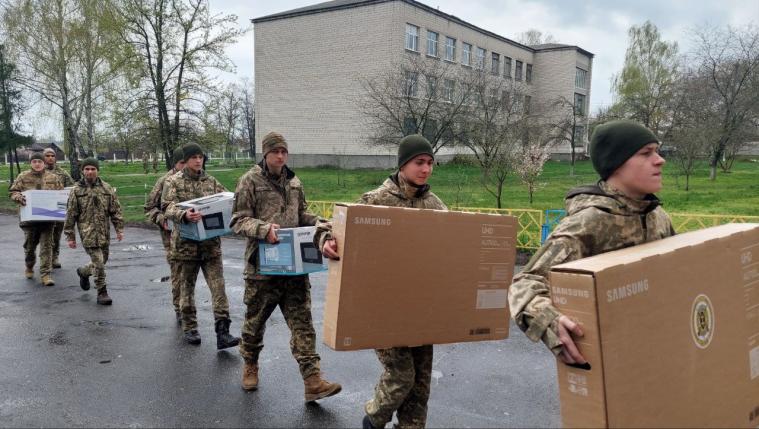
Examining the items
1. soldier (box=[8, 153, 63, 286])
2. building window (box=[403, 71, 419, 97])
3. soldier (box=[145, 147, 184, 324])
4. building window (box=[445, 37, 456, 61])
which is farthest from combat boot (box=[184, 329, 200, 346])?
building window (box=[445, 37, 456, 61])

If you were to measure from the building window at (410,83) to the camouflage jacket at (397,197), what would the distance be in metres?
22.6

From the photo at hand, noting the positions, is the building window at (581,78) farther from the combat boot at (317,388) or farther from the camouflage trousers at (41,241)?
the combat boot at (317,388)

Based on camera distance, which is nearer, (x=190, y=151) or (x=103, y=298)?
(x=190, y=151)

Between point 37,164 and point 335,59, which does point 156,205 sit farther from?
point 335,59

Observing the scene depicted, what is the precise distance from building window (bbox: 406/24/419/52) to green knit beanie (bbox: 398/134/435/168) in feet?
114

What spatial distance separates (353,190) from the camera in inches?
871

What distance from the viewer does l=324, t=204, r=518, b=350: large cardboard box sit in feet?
8.98

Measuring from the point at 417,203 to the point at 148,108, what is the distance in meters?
20.6

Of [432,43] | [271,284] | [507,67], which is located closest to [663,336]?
[271,284]

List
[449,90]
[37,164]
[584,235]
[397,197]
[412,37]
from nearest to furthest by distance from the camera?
1. [584,235]
2. [397,197]
3. [37,164]
4. [449,90]
5. [412,37]

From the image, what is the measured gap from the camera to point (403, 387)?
10.6ft

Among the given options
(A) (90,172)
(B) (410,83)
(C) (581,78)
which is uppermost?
(C) (581,78)

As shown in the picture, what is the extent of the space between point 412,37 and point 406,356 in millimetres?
36251

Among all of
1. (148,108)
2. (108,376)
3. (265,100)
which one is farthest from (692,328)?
(265,100)
